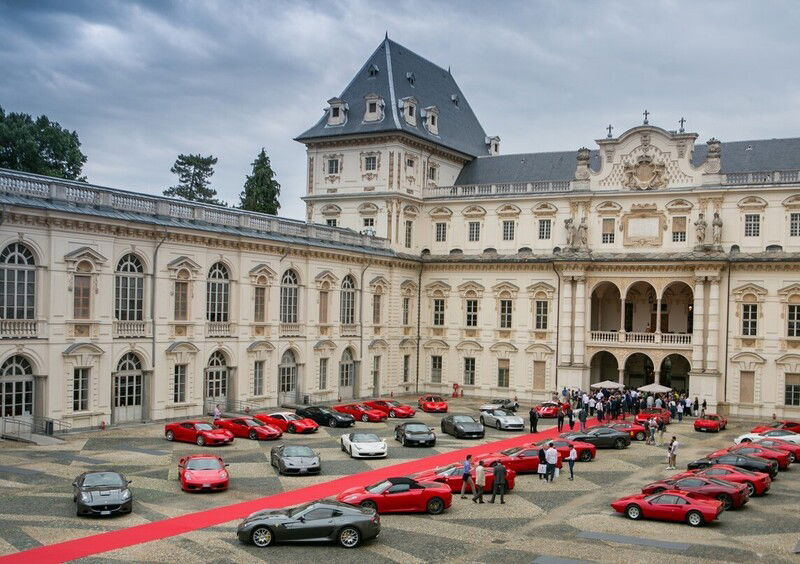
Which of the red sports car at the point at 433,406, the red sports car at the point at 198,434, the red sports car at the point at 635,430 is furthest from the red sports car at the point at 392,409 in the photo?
the red sports car at the point at 198,434

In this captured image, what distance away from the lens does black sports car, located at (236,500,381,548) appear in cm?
2417

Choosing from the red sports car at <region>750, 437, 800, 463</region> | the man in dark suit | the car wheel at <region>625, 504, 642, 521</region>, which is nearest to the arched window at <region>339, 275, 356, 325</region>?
the red sports car at <region>750, 437, 800, 463</region>

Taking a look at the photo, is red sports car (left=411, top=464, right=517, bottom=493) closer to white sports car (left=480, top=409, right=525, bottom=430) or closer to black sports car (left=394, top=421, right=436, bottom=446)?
black sports car (left=394, top=421, right=436, bottom=446)

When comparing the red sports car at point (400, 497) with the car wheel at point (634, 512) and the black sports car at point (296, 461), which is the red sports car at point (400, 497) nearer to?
the black sports car at point (296, 461)

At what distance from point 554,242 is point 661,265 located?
8.13 meters

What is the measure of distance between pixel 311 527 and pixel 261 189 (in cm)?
7073

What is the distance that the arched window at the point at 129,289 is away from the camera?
4538 cm

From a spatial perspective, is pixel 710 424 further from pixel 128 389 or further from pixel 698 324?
pixel 128 389

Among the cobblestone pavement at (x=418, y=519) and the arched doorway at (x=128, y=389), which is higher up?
the arched doorway at (x=128, y=389)

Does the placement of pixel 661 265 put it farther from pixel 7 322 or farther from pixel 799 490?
pixel 7 322

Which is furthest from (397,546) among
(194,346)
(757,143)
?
(757,143)

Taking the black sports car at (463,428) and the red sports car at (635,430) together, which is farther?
the red sports car at (635,430)

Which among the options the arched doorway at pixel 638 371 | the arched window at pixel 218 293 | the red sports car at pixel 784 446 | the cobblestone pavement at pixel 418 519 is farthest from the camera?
the arched doorway at pixel 638 371

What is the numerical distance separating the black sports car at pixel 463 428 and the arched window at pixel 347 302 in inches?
677
